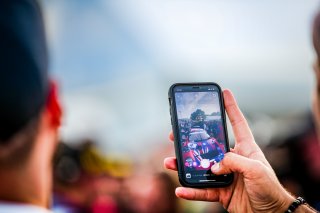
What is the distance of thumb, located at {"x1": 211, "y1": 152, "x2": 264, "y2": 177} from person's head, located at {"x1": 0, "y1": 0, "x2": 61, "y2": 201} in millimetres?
856

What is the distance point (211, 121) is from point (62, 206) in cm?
297

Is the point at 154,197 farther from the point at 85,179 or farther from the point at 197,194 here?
the point at 197,194

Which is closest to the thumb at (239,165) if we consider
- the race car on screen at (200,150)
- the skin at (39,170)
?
the race car on screen at (200,150)

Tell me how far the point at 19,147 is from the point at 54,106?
5.8 inches

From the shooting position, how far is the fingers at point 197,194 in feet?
7.13

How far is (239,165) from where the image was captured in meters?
2.08

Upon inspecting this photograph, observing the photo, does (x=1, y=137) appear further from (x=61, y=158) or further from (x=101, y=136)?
(x=101, y=136)

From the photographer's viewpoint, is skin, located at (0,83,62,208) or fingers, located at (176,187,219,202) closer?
skin, located at (0,83,62,208)

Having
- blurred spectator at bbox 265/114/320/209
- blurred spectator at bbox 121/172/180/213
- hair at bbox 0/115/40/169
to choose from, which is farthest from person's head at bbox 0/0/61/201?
blurred spectator at bbox 121/172/180/213

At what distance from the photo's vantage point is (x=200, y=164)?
2234 millimetres

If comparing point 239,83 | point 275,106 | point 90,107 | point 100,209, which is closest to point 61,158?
point 100,209

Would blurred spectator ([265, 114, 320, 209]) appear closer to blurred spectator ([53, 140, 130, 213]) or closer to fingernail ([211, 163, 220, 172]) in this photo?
blurred spectator ([53, 140, 130, 213])

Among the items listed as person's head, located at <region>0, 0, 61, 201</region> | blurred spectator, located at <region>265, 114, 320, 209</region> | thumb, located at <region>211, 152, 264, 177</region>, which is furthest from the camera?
blurred spectator, located at <region>265, 114, 320, 209</region>

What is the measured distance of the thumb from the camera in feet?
6.77
